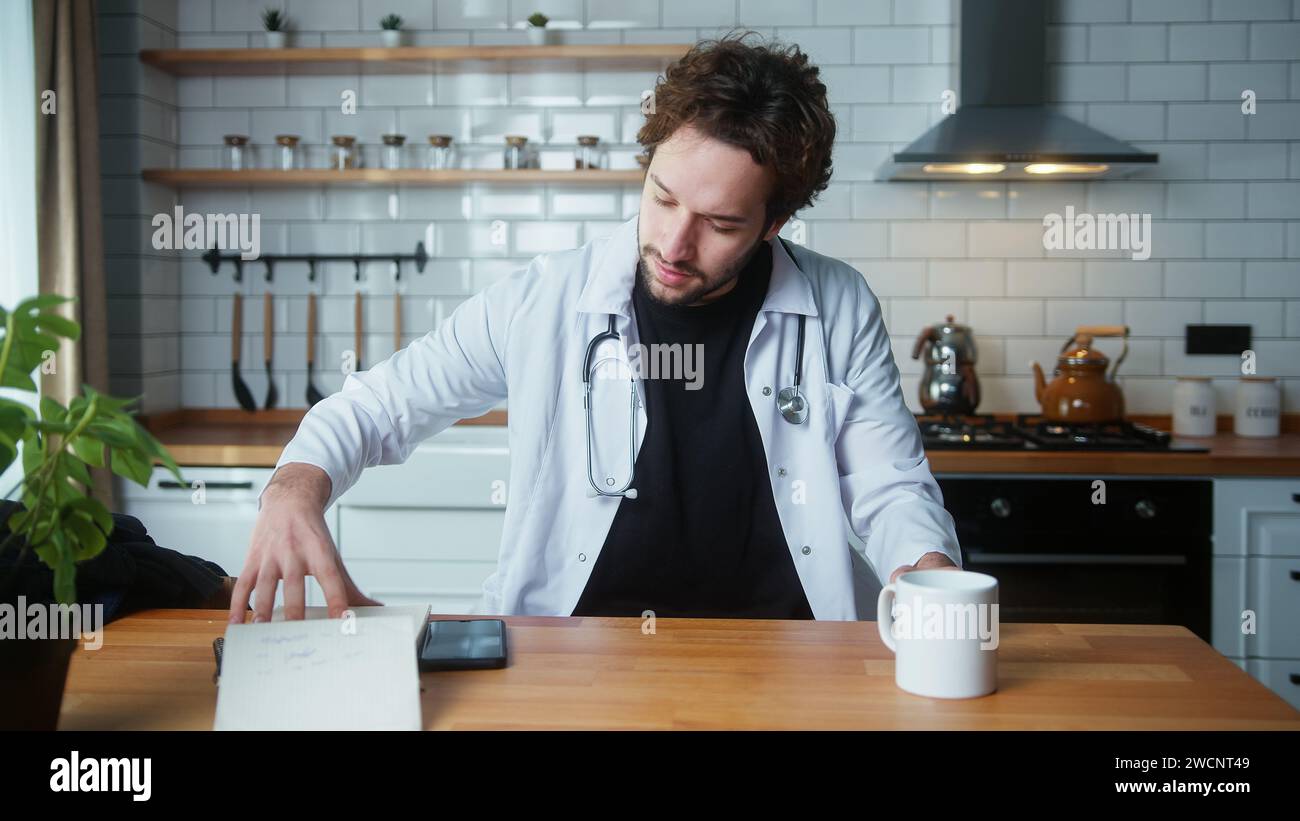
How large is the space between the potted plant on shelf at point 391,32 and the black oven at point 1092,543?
2.03m

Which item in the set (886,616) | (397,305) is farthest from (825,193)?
(886,616)

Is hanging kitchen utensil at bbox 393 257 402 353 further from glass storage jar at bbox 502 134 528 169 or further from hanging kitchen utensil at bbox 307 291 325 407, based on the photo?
glass storage jar at bbox 502 134 528 169

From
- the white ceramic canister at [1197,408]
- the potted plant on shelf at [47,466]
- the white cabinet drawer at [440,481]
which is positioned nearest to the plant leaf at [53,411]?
the potted plant on shelf at [47,466]

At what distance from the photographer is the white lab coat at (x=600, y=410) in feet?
5.86

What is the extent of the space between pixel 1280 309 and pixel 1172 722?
2.83m

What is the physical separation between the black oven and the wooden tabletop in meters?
1.49

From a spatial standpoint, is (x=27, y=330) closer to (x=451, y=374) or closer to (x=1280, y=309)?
(x=451, y=374)

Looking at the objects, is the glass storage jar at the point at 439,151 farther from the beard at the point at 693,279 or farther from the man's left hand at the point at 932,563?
the man's left hand at the point at 932,563

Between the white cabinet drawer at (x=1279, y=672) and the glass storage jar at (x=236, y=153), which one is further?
the glass storage jar at (x=236, y=153)

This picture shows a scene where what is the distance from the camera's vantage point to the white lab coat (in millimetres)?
1786

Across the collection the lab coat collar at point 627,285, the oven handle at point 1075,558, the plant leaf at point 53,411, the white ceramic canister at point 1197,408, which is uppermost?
the lab coat collar at point 627,285

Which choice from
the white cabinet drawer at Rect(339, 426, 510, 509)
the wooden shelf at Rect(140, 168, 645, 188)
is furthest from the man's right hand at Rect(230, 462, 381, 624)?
the wooden shelf at Rect(140, 168, 645, 188)

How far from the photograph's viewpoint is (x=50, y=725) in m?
0.98
